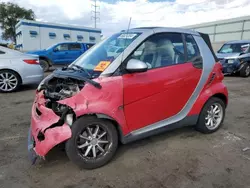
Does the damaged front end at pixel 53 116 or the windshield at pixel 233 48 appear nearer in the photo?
the damaged front end at pixel 53 116

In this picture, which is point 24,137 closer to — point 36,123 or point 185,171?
point 36,123

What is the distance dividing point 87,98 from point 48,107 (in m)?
0.61

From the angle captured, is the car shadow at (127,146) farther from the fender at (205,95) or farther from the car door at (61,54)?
the car door at (61,54)

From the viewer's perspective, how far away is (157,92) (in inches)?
121

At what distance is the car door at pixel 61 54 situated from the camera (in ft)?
42.5

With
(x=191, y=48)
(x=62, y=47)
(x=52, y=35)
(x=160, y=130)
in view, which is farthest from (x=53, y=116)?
(x=52, y=35)

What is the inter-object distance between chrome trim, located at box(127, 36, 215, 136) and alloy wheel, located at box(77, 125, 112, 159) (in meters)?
0.61

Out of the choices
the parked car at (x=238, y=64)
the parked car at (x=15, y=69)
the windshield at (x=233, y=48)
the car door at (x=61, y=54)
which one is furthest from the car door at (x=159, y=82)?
the car door at (x=61, y=54)

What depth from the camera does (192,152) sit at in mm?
3260

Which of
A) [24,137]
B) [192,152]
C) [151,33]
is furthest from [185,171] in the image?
[24,137]

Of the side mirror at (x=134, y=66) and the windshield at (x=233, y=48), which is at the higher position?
the windshield at (x=233, y=48)

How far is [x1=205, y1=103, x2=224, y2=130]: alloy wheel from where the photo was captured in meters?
3.83

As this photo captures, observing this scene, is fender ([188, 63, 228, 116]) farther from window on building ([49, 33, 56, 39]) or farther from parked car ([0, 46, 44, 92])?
window on building ([49, 33, 56, 39])

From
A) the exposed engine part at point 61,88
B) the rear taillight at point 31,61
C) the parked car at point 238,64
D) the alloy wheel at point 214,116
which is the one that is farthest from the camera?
the parked car at point 238,64
